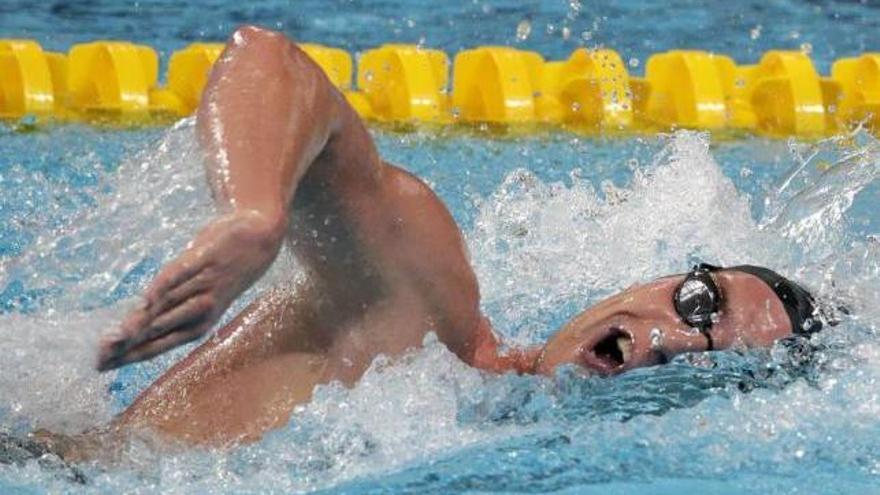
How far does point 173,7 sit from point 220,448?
13.3 ft

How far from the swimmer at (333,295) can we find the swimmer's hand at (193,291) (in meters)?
0.02

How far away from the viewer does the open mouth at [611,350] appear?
77.8 inches

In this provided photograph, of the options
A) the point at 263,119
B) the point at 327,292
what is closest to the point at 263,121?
the point at 263,119

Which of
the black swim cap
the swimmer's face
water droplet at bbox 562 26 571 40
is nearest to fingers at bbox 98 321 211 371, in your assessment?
the swimmer's face

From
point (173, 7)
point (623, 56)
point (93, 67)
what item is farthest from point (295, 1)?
point (93, 67)

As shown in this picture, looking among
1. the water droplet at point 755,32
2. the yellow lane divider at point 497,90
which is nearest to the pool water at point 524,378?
the yellow lane divider at point 497,90

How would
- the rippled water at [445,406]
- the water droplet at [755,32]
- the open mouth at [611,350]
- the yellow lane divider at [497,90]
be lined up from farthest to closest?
1. the water droplet at [755,32]
2. the yellow lane divider at [497,90]
3. the open mouth at [611,350]
4. the rippled water at [445,406]

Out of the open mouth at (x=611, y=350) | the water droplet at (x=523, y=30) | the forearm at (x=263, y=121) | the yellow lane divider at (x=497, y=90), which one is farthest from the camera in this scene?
the water droplet at (x=523, y=30)

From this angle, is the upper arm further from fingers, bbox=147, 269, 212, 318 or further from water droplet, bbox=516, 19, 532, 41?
water droplet, bbox=516, 19, 532, 41

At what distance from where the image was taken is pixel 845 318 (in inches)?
84.3

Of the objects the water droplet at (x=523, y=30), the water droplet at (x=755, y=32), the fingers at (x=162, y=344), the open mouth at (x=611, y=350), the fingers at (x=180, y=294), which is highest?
the fingers at (x=180, y=294)

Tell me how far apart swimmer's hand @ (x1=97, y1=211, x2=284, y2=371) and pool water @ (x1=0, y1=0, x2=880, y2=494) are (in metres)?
0.13

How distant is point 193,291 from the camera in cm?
125

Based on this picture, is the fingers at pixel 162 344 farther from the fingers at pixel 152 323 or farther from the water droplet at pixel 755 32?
the water droplet at pixel 755 32
